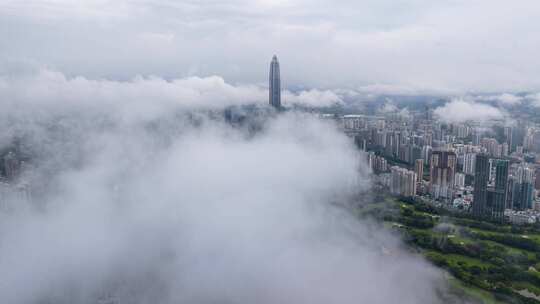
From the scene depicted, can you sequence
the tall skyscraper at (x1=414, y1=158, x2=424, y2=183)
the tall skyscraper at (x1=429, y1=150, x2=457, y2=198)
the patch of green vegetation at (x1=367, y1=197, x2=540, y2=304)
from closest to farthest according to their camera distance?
the patch of green vegetation at (x1=367, y1=197, x2=540, y2=304)
the tall skyscraper at (x1=429, y1=150, x2=457, y2=198)
the tall skyscraper at (x1=414, y1=158, x2=424, y2=183)

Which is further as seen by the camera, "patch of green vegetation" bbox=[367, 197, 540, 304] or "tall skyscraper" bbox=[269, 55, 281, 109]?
"tall skyscraper" bbox=[269, 55, 281, 109]

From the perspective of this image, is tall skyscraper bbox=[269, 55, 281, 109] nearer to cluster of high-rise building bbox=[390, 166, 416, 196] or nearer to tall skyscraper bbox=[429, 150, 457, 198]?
cluster of high-rise building bbox=[390, 166, 416, 196]

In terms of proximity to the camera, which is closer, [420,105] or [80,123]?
[80,123]

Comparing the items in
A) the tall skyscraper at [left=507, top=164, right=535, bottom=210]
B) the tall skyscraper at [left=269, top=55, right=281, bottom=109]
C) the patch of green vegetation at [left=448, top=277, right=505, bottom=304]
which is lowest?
the patch of green vegetation at [left=448, top=277, right=505, bottom=304]

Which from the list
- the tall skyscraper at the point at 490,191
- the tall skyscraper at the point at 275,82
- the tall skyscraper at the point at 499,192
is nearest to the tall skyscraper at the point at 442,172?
the tall skyscraper at the point at 490,191

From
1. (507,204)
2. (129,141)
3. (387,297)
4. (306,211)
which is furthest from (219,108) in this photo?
(507,204)

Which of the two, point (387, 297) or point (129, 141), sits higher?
point (129, 141)

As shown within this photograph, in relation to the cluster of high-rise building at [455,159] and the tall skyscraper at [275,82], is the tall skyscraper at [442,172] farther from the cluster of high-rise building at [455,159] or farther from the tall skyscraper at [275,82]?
the tall skyscraper at [275,82]

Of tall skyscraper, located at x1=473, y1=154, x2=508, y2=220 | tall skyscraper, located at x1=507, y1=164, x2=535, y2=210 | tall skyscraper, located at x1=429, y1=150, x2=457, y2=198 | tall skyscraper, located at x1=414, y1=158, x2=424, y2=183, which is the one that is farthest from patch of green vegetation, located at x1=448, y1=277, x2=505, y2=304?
tall skyscraper, located at x1=414, y1=158, x2=424, y2=183

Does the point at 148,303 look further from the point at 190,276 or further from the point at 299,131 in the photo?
the point at 299,131

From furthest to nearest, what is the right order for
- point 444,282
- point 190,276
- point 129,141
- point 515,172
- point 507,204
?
point 515,172 → point 507,204 → point 129,141 → point 444,282 → point 190,276

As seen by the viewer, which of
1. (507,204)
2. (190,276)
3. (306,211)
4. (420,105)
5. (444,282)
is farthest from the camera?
(420,105)
